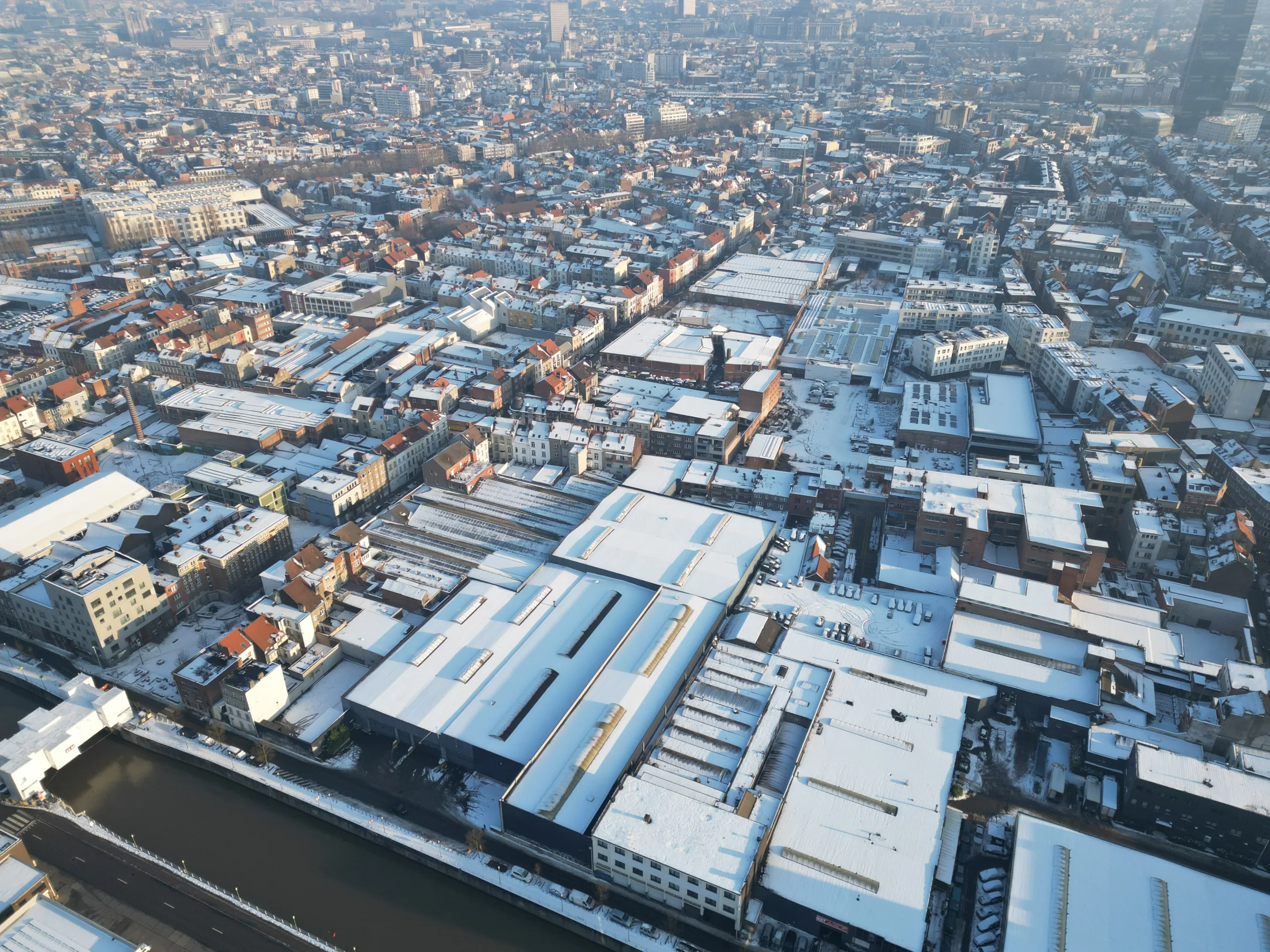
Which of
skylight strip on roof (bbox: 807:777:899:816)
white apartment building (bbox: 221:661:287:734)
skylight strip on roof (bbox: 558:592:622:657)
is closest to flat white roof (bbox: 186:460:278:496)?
white apartment building (bbox: 221:661:287:734)

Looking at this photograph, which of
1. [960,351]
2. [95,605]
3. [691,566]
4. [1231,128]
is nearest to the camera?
[95,605]

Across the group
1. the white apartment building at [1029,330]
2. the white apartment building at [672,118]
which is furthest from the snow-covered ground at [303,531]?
the white apartment building at [672,118]

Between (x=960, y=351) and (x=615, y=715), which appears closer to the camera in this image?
(x=615, y=715)

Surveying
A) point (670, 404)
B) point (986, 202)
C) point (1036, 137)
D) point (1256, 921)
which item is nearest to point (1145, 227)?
point (986, 202)

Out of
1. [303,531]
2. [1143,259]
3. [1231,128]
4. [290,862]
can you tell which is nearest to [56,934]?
[290,862]

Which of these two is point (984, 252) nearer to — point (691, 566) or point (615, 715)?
point (691, 566)

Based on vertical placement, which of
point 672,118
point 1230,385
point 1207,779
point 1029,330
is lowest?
point 1207,779

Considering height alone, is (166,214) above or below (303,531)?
above
